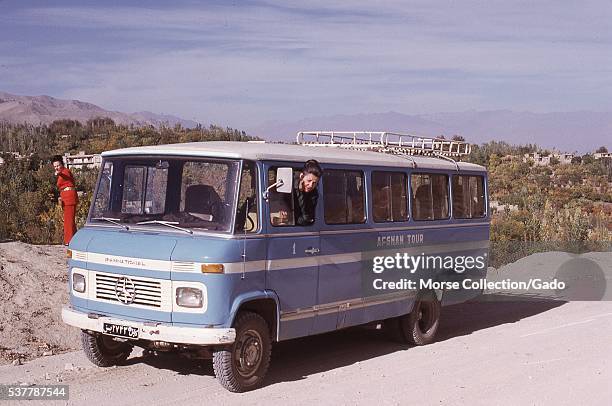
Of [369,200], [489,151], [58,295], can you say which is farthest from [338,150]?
[489,151]

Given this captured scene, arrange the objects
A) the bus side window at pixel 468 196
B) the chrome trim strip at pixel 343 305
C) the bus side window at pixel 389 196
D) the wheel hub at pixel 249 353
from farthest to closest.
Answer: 1. the bus side window at pixel 468 196
2. the bus side window at pixel 389 196
3. the chrome trim strip at pixel 343 305
4. the wheel hub at pixel 249 353

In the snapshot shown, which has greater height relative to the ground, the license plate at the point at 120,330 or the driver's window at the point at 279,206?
the driver's window at the point at 279,206

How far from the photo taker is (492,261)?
23688 millimetres

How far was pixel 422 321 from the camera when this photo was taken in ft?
42.7

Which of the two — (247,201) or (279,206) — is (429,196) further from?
(247,201)

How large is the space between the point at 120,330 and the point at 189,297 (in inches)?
35.9

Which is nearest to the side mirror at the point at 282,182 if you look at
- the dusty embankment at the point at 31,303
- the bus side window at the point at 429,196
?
the bus side window at the point at 429,196

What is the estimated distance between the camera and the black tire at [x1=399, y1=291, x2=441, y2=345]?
12.6m

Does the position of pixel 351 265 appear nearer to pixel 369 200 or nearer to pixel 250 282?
pixel 369 200

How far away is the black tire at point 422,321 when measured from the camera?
12.6 meters

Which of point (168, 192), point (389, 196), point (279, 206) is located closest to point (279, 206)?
point (279, 206)

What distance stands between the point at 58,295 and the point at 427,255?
5.73m

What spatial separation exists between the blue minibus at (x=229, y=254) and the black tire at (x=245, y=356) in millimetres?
15

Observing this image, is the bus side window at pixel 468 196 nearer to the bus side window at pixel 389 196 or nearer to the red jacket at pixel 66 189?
the bus side window at pixel 389 196
